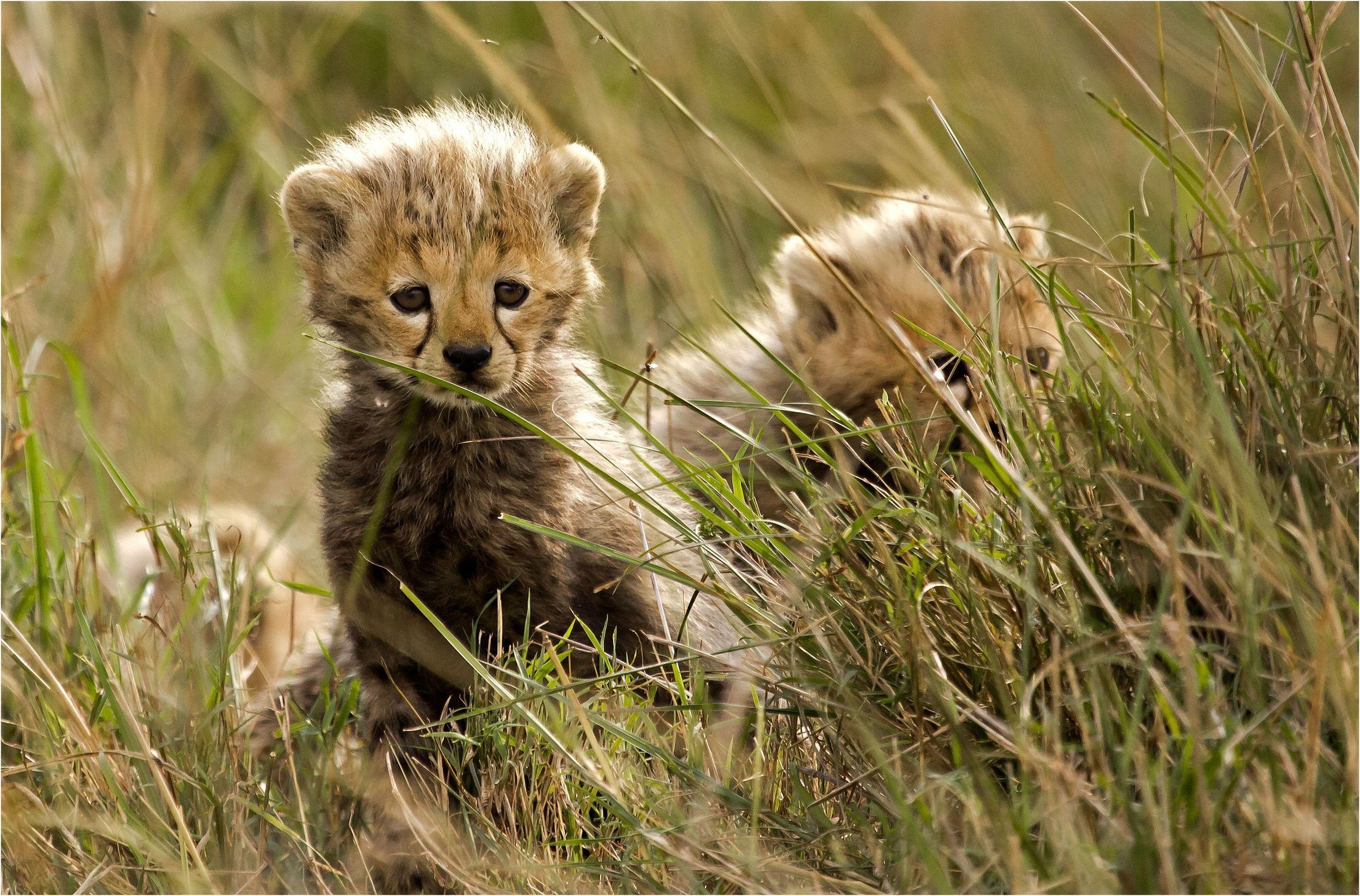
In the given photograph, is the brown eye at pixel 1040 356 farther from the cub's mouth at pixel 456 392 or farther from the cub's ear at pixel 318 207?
the cub's ear at pixel 318 207

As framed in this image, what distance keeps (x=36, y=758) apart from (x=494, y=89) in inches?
155

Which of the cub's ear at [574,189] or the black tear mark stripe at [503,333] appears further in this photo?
the cub's ear at [574,189]

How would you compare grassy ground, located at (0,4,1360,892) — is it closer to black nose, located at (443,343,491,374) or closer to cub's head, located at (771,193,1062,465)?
cub's head, located at (771,193,1062,465)

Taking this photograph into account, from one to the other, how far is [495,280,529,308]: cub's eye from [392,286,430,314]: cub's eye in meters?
0.14

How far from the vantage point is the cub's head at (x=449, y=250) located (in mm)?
2363

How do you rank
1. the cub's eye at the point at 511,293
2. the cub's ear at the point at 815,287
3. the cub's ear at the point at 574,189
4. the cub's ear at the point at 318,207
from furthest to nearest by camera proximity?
the cub's ear at the point at 815,287, the cub's ear at the point at 574,189, the cub's ear at the point at 318,207, the cub's eye at the point at 511,293

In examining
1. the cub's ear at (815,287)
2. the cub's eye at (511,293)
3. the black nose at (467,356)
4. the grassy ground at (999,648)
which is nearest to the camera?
the grassy ground at (999,648)

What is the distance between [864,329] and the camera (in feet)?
10.5

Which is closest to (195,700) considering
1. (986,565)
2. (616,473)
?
(616,473)

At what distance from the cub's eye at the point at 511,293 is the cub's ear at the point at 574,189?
23 centimetres

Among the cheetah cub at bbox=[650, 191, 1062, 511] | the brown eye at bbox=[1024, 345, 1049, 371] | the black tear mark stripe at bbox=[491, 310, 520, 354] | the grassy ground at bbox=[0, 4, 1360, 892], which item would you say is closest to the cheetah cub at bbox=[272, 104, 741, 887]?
the black tear mark stripe at bbox=[491, 310, 520, 354]

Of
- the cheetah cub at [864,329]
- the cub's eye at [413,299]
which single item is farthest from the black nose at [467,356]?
the cheetah cub at [864,329]

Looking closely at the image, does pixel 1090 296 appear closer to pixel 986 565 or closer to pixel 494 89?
pixel 986 565

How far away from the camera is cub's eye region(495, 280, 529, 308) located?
8.04 ft
